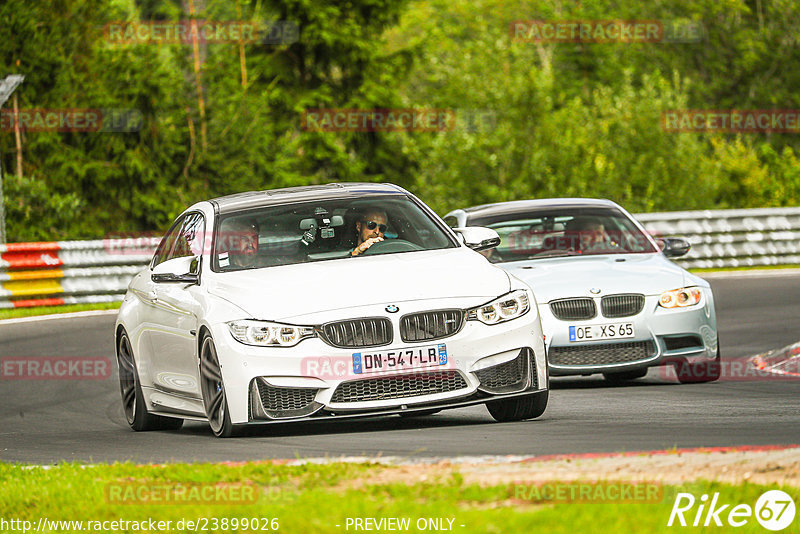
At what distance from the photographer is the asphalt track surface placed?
23.9 ft

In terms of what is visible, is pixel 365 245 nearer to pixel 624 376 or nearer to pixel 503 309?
pixel 503 309

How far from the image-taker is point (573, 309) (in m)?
11.3

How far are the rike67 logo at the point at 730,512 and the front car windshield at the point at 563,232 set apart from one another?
7450mm

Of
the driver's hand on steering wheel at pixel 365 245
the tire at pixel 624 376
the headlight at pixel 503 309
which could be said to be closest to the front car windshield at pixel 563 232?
the tire at pixel 624 376

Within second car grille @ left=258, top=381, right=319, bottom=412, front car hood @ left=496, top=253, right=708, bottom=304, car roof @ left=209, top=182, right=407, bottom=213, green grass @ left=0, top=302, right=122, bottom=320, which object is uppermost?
car roof @ left=209, top=182, right=407, bottom=213

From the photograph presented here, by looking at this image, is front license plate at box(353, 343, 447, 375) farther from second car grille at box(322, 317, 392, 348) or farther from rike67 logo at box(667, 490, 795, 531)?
rike67 logo at box(667, 490, 795, 531)

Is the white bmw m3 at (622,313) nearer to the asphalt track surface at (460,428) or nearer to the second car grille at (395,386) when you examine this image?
the asphalt track surface at (460,428)

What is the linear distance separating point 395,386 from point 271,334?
77 cm

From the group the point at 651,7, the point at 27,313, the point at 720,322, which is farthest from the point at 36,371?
the point at 651,7

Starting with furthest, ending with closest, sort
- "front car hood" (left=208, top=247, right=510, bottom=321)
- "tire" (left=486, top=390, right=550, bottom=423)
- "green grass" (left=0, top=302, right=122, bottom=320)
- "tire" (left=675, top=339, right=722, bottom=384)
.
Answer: "green grass" (left=0, top=302, right=122, bottom=320) → "tire" (left=675, top=339, right=722, bottom=384) → "tire" (left=486, top=390, right=550, bottom=423) → "front car hood" (left=208, top=247, right=510, bottom=321)

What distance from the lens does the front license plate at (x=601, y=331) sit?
11.2 m

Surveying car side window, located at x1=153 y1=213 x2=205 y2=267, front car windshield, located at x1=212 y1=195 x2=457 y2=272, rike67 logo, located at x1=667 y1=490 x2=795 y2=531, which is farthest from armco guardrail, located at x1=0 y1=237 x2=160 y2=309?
rike67 logo, located at x1=667 y1=490 x2=795 y2=531

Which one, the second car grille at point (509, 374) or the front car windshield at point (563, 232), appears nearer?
the second car grille at point (509, 374)

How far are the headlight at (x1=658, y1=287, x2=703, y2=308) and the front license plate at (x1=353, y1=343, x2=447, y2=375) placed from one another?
12.4 ft
